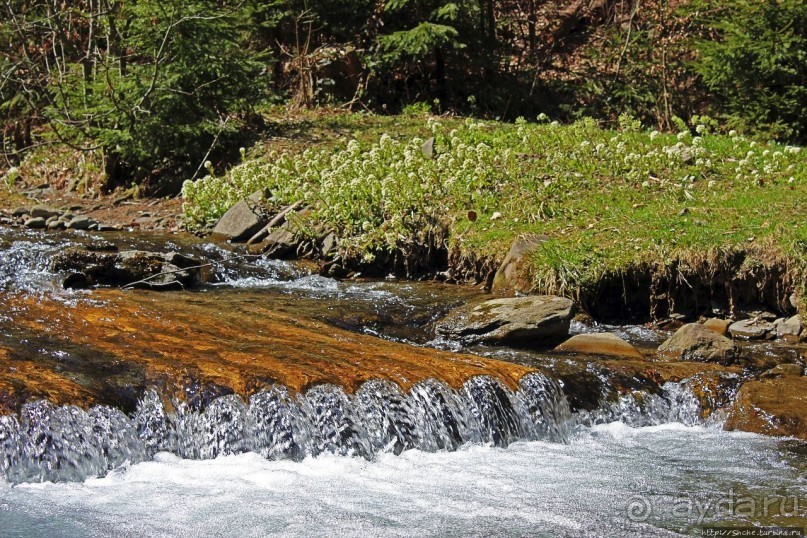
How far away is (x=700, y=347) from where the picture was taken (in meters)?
8.01

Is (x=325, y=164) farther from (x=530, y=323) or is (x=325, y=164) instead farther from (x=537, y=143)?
(x=530, y=323)

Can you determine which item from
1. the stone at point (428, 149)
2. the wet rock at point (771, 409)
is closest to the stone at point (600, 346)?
the wet rock at point (771, 409)

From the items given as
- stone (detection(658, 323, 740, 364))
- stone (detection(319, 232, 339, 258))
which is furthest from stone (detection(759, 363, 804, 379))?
stone (detection(319, 232, 339, 258))

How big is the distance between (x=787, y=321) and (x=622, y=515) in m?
4.36

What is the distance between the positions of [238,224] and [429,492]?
7.60 meters

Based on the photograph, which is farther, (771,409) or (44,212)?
(44,212)

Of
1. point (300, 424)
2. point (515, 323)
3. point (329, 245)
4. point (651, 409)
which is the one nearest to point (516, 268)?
point (515, 323)

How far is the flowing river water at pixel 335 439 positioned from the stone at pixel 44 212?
521 centimetres

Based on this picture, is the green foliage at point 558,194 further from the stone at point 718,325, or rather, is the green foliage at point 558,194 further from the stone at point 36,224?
the stone at point 36,224

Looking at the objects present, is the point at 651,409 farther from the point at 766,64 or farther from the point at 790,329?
the point at 766,64

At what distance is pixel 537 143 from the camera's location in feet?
43.3

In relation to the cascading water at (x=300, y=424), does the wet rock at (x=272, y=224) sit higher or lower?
higher

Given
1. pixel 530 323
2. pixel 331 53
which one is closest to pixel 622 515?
pixel 530 323

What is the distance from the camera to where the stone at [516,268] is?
9664 mm
